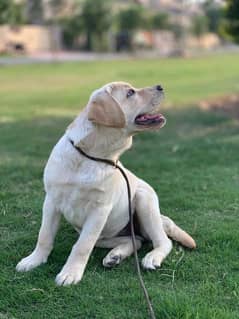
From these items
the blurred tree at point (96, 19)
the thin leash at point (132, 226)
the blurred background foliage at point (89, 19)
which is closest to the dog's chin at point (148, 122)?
the thin leash at point (132, 226)

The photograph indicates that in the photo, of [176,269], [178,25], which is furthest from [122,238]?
[178,25]

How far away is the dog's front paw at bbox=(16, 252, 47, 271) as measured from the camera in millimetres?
3929

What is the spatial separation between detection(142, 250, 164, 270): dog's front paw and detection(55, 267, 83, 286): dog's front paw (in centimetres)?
46

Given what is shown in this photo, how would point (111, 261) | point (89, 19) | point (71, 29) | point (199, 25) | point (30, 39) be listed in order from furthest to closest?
point (199, 25) < point (71, 29) < point (30, 39) < point (89, 19) < point (111, 261)

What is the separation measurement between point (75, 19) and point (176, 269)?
5446 centimetres

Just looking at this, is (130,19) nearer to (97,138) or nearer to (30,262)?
(97,138)

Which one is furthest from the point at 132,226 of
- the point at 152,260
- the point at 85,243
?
the point at 85,243

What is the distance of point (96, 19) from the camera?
5569 centimetres

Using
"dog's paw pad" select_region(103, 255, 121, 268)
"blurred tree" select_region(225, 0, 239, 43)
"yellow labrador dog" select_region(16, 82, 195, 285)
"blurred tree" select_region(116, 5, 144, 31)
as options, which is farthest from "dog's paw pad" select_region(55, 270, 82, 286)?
"blurred tree" select_region(116, 5, 144, 31)

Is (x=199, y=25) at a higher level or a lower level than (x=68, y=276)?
lower

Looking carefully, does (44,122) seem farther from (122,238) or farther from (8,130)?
(122,238)

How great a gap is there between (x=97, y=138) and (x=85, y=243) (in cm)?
69

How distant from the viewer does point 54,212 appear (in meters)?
4.02

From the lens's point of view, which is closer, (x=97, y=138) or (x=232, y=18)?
(x=97, y=138)
